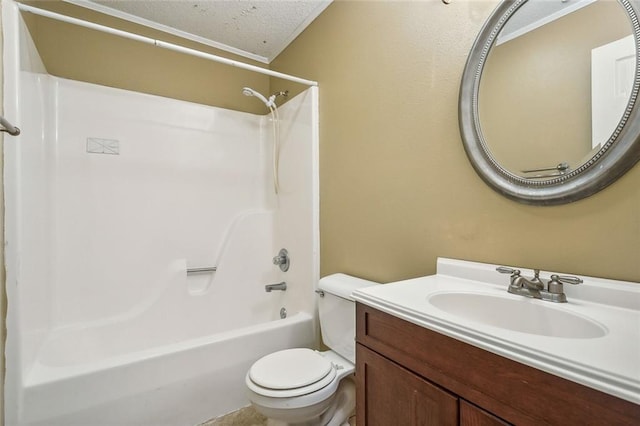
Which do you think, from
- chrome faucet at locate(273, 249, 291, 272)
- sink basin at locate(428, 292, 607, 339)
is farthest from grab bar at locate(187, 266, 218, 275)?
sink basin at locate(428, 292, 607, 339)

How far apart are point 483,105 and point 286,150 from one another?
1.42 metres

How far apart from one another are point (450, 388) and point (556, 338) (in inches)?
10.0

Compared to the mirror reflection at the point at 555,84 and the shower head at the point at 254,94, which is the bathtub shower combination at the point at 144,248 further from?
the mirror reflection at the point at 555,84

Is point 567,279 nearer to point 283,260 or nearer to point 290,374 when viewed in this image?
point 290,374

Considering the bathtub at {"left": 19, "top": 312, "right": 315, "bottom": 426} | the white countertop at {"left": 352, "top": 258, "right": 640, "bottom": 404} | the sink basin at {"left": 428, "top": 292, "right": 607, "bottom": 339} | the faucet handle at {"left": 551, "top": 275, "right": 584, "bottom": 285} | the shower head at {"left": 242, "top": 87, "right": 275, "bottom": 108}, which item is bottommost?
the bathtub at {"left": 19, "top": 312, "right": 315, "bottom": 426}

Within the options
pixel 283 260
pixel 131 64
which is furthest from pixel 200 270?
pixel 131 64

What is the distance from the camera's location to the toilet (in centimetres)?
116

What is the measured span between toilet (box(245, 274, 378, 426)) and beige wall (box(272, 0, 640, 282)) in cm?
23

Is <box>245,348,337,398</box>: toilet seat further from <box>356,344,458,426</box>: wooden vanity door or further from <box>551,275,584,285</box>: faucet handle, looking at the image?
<box>551,275,584,285</box>: faucet handle

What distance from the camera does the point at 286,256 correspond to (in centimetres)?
215

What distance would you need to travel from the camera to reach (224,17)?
1.97 m

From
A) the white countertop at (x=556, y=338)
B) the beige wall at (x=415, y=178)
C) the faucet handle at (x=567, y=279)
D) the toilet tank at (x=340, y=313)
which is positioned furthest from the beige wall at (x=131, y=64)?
the faucet handle at (x=567, y=279)

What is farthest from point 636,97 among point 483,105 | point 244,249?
point 244,249

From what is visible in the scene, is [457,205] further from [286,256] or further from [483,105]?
[286,256]
